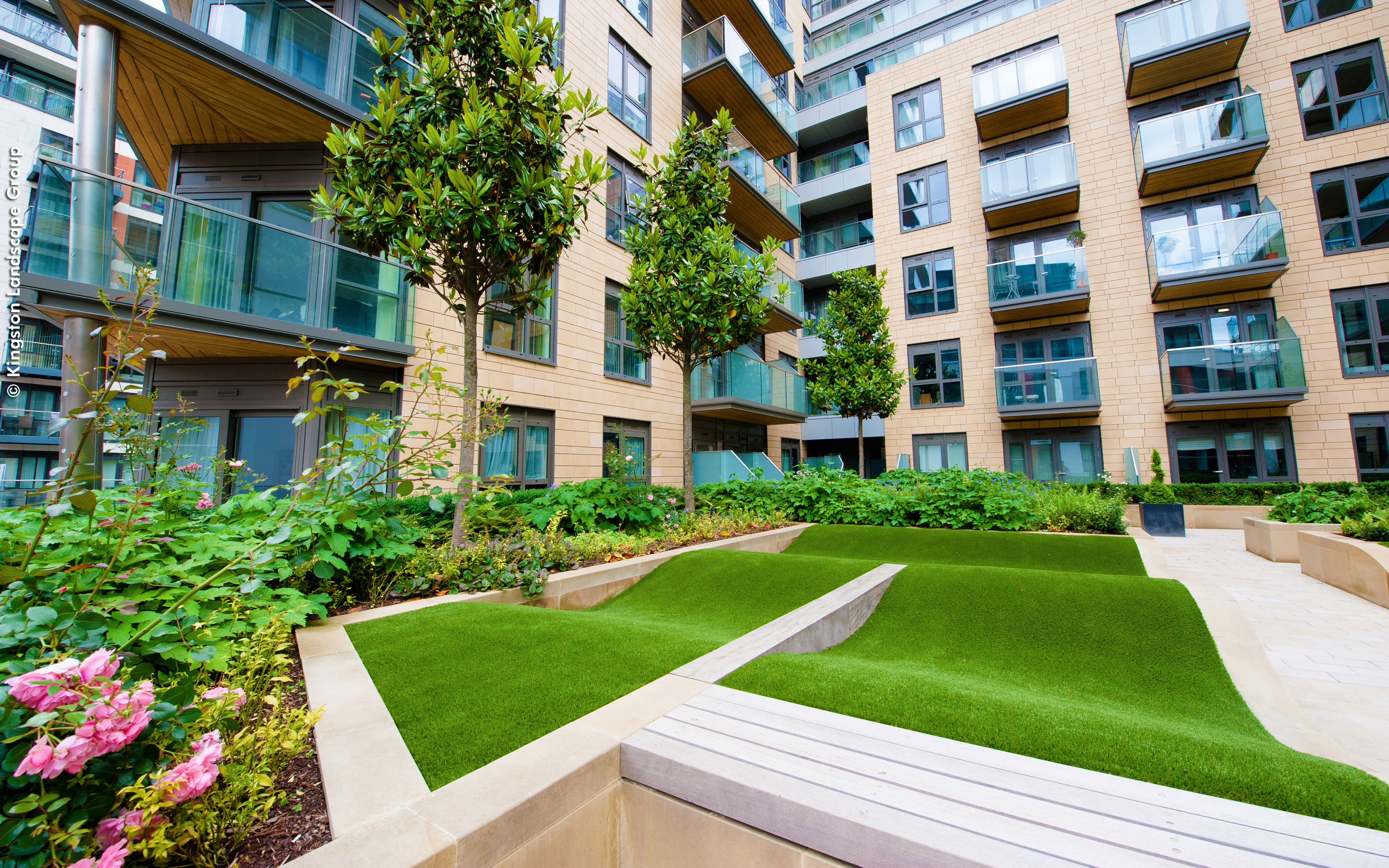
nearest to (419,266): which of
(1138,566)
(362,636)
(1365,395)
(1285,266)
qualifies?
(362,636)

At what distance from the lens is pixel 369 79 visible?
347 inches

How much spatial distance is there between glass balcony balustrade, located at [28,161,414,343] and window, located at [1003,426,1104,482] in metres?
16.2

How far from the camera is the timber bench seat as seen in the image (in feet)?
4.84

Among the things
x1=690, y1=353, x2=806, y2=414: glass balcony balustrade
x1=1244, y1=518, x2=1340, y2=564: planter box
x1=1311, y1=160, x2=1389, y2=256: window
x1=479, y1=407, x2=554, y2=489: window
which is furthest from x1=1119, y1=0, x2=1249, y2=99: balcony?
x1=479, y1=407, x2=554, y2=489: window

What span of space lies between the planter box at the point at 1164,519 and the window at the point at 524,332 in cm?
1352

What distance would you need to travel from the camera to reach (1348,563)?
6.72 metres

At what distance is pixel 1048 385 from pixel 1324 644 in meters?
12.2

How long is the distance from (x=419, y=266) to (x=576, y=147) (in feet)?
25.0

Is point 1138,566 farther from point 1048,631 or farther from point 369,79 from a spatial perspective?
point 369,79

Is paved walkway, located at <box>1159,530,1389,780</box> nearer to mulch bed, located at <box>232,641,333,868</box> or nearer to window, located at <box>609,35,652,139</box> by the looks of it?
mulch bed, located at <box>232,641,333,868</box>

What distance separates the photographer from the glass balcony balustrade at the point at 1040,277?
15.8 meters

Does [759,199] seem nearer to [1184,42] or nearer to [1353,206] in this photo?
[1184,42]

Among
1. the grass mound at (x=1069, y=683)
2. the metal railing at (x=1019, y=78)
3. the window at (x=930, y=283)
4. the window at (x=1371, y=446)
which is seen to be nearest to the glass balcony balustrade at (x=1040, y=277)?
the window at (x=930, y=283)

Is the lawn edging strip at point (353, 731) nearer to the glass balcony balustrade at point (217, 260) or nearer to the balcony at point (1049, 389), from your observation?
the glass balcony balustrade at point (217, 260)
